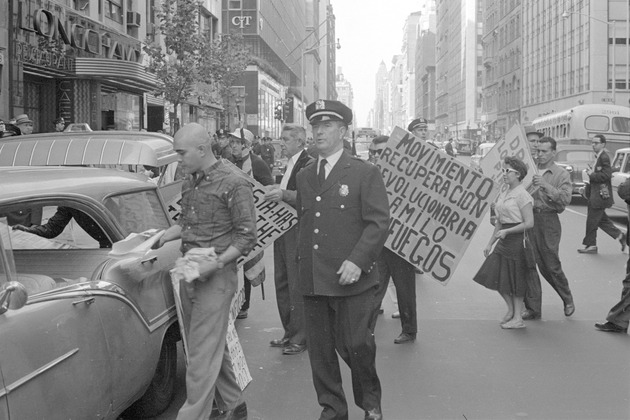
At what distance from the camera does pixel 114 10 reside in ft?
97.9

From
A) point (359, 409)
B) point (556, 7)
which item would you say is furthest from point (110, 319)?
point (556, 7)

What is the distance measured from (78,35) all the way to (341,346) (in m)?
21.6

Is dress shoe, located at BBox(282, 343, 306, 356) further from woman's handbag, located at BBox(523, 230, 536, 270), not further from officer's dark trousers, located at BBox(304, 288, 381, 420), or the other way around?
woman's handbag, located at BBox(523, 230, 536, 270)

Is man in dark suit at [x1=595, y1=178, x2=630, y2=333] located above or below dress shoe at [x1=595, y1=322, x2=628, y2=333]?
above

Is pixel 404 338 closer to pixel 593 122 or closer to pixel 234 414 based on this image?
pixel 234 414

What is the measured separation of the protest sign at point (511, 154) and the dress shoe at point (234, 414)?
3802 millimetres

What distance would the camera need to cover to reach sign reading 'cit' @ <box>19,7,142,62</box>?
21.7 meters

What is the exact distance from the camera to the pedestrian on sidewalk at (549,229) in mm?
8609

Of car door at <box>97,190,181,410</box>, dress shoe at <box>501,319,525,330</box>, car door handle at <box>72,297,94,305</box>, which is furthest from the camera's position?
dress shoe at <box>501,319,525,330</box>

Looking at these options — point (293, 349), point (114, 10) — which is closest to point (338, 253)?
point (293, 349)

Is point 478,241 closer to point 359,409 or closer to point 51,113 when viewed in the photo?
point 359,409

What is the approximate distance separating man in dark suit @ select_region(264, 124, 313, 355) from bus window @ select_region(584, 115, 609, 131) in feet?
88.6

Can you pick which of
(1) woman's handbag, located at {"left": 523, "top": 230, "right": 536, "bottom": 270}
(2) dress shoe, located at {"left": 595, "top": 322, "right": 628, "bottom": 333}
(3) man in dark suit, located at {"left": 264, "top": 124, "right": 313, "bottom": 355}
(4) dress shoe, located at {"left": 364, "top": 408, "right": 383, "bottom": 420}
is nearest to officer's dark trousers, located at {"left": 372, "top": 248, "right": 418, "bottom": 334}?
(3) man in dark suit, located at {"left": 264, "top": 124, "right": 313, "bottom": 355}

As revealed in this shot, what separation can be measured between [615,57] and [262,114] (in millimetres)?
29525
